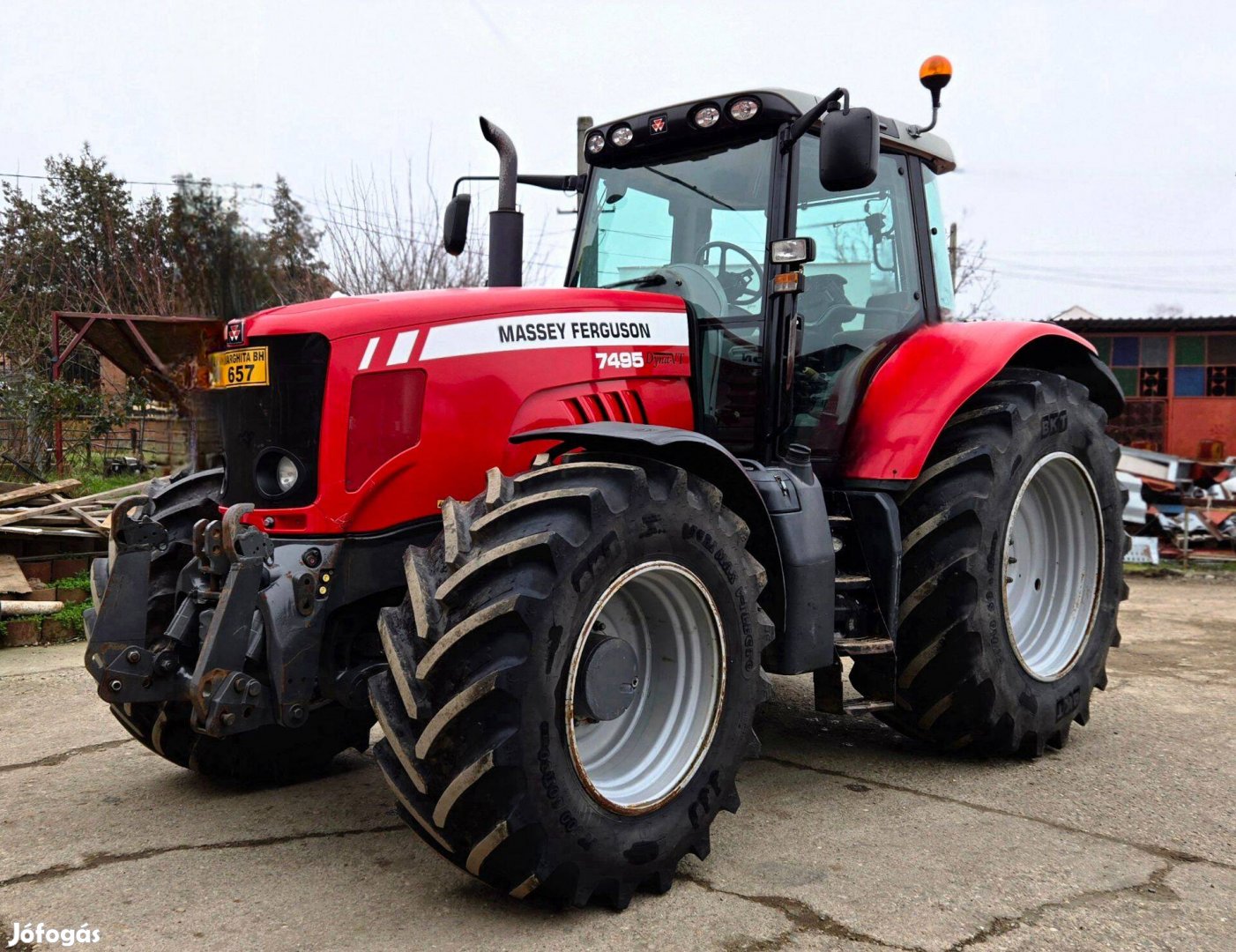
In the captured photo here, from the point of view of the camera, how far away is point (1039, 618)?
Answer: 518 cm

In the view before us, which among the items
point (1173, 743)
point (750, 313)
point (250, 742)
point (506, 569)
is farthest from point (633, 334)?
point (1173, 743)

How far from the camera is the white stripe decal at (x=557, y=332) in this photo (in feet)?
11.7

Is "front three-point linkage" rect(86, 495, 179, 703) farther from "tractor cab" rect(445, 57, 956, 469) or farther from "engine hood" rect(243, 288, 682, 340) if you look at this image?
"tractor cab" rect(445, 57, 956, 469)

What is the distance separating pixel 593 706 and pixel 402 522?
0.85 metres

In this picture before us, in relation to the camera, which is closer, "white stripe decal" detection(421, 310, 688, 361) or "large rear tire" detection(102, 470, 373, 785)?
"white stripe decal" detection(421, 310, 688, 361)

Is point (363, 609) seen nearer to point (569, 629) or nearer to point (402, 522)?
point (402, 522)

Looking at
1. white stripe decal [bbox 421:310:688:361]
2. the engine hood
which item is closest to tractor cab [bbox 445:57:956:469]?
white stripe decal [bbox 421:310:688:361]

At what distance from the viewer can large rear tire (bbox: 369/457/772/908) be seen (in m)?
2.89

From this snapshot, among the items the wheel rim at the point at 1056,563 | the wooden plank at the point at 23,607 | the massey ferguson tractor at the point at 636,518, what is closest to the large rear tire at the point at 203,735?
the massey ferguson tractor at the point at 636,518

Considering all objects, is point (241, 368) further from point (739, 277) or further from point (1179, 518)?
point (1179, 518)

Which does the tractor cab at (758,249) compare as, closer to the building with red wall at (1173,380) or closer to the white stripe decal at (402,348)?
the white stripe decal at (402,348)

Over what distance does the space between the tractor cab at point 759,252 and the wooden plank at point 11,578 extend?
494 centimetres

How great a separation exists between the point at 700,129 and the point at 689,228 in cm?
37

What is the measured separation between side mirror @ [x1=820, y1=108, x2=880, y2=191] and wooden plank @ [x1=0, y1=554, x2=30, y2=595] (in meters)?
6.19
